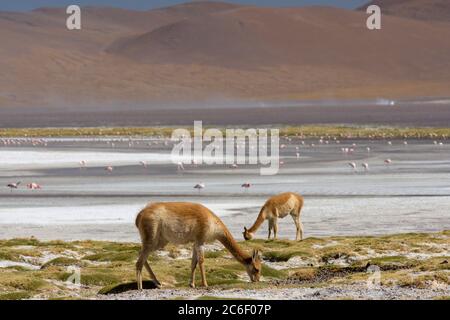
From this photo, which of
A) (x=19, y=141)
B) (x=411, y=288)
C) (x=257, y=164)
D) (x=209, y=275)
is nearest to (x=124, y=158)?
(x=257, y=164)

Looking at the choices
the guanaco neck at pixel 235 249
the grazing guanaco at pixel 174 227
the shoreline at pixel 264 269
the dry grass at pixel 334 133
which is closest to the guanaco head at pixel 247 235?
the shoreline at pixel 264 269

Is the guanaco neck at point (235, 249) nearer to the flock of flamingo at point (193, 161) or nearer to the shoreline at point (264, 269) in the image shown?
the shoreline at point (264, 269)

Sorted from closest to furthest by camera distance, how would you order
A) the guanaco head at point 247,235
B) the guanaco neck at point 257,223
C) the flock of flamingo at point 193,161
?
the guanaco head at point 247,235 → the guanaco neck at point 257,223 → the flock of flamingo at point 193,161

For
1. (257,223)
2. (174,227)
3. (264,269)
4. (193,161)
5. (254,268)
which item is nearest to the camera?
(174,227)

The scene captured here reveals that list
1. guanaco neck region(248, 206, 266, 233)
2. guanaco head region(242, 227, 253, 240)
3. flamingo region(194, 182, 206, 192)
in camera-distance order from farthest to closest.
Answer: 1. flamingo region(194, 182, 206, 192)
2. guanaco neck region(248, 206, 266, 233)
3. guanaco head region(242, 227, 253, 240)

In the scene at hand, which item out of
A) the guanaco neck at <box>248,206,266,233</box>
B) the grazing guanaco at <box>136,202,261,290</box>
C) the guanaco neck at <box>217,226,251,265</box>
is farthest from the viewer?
the guanaco neck at <box>248,206,266,233</box>

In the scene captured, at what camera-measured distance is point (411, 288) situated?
1403cm

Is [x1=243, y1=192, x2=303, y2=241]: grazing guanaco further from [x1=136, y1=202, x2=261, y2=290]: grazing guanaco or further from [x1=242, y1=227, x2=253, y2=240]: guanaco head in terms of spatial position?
[x1=136, y1=202, x2=261, y2=290]: grazing guanaco

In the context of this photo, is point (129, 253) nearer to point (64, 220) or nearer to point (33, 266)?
point (33, 266)

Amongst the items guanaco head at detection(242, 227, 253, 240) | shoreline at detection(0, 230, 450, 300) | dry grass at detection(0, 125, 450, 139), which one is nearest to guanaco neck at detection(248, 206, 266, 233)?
guanaco head at detection(242, 227, 253, 240)

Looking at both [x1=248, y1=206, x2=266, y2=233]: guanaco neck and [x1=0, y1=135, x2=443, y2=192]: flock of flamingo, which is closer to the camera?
[x1=248, y1=206, x2=266, y2=233]: guanaco neck

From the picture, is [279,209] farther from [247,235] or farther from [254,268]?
[254,268]

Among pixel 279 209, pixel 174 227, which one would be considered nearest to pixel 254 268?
pixel 174 227

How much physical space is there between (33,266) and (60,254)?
1137mm
